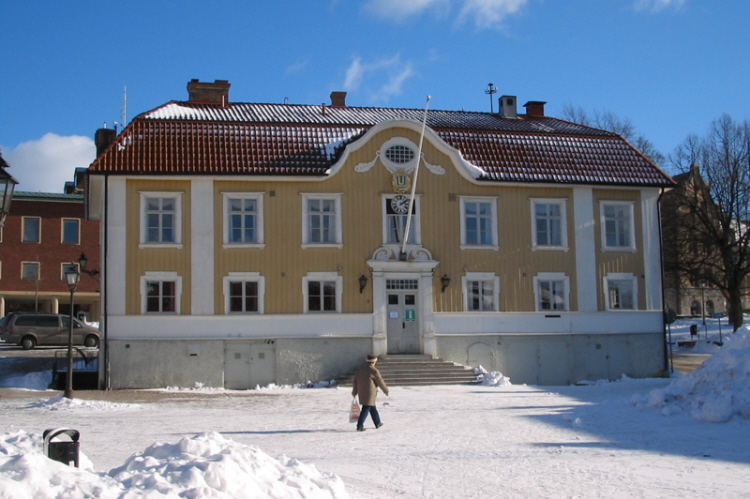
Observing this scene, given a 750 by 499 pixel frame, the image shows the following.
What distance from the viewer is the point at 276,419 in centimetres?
1588

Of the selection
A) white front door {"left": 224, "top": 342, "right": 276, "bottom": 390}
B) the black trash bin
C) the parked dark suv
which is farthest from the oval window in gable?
the parked dark suv

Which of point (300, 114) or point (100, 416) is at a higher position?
point (300, 114)

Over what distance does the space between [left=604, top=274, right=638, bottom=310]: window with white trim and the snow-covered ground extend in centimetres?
440

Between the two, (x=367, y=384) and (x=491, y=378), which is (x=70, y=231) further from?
(x=367, y=384)

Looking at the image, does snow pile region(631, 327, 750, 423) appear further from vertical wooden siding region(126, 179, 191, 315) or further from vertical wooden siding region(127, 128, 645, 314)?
vertical wooden siding region(126, 179, 191, 315)

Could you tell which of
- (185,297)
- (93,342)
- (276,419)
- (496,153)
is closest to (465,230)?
(496,153)

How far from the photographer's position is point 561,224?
25.7 m

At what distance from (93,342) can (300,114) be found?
16.7m

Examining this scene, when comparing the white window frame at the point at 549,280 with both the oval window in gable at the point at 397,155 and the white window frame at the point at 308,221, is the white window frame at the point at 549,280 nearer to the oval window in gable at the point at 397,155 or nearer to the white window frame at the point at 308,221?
the oval window in gable at the point at 397,155

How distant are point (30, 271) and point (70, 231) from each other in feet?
11.4

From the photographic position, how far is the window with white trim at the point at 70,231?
4916cm

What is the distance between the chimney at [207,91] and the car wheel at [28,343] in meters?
14.5

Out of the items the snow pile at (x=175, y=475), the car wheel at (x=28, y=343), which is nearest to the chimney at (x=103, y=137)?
the car wheel at (x=28, y=343)

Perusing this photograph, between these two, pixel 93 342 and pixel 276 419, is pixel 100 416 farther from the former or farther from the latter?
pixel 93 342
